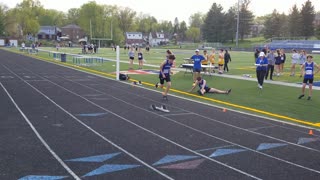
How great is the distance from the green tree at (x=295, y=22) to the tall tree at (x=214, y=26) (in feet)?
56.7

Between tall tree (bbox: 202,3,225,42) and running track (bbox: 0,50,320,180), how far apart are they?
91.1 meters

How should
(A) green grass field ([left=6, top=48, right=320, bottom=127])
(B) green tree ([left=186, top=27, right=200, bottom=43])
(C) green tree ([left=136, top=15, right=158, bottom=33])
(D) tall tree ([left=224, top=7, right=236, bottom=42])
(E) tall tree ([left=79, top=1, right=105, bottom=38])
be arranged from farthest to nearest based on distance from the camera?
(C) green tree ([left=136, top=15, right=158, bottom=33]), (B) green tree ([left=186, top=27, right=200, bottom=43]), (E) tall tree ([left=79, top=1, right=105, bottom=38]), (D) tall tree ([left=224, top=7, right=236, bottom=42]), (A) green grass field ([left=6, top=48, right=320, bottom=127])

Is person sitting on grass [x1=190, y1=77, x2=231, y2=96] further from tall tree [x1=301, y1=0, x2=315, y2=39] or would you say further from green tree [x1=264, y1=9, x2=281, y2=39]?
green tree [x1=264, y1=9, x2=281, y2=39]

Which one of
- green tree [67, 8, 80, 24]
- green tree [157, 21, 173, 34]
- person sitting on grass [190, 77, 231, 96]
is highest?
green tree [67, 8, 80, 24]

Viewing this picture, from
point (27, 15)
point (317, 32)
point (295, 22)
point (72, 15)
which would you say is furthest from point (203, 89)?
point (72, 15)

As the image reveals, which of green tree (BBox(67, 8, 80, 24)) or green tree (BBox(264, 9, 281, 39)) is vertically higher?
green tree (BBox(67, 8, 80, 24))

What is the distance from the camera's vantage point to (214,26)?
10262 centimetres

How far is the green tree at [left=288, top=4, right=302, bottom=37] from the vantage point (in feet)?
301

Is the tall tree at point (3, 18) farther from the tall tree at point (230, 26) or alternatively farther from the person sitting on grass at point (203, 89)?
the person sitting on grass at point (203, 89)

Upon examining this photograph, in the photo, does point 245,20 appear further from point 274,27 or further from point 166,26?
point 166,26

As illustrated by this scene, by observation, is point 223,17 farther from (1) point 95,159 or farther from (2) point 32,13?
(1) point 95,159

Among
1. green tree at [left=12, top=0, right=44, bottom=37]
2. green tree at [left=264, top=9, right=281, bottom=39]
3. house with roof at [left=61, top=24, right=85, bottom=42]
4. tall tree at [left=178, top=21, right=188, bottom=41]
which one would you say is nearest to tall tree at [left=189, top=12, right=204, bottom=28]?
tall tree at [left=178, top=21, right=188, bottom=41]

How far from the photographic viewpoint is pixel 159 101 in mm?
14867

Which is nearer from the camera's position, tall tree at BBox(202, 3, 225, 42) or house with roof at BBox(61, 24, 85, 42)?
tall tree at BBox(202, 3, 225, 42)
